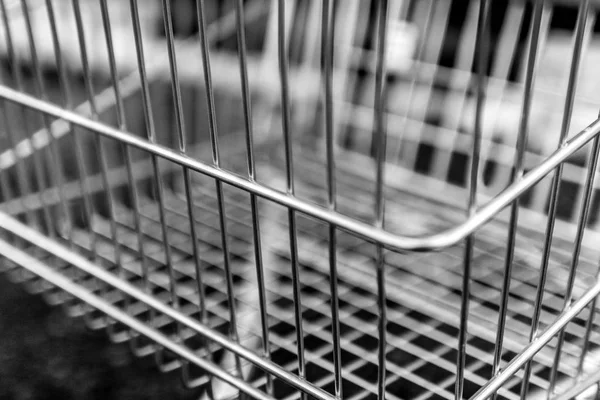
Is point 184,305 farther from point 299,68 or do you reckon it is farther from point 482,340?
point 299,68

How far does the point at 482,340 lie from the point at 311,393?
275mm

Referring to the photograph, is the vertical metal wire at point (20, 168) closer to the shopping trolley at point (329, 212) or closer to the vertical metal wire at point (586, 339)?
the shopping trolley at point (329, 212)

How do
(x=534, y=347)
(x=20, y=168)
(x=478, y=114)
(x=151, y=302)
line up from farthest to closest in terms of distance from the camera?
(x=20, y=168), (x=151, y=302), (x=534, y=347), (x=478, y=114)

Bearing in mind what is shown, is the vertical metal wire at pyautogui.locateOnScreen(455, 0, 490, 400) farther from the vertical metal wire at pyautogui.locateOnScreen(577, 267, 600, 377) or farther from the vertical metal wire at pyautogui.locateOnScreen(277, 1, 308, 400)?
the vertical metal wire at pyautogui.locateOnScreen(577, 267, 600, 377)

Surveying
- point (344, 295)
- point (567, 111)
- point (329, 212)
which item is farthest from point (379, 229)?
point (344, 295)

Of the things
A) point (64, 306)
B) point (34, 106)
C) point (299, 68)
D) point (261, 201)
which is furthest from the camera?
point (299, 68)

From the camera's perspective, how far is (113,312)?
2.19 ft

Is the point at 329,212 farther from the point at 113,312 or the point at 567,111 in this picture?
the point at 113,312

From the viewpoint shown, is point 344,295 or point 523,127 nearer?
point 523,127

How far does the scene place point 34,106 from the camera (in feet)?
2.04

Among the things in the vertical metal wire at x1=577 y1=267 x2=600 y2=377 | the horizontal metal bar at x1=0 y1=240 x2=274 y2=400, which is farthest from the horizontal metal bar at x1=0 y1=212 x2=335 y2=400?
the vertical metal wire at x1=577 y1=267 x2=600 y2=377

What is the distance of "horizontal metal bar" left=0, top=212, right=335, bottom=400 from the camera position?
0.51 m

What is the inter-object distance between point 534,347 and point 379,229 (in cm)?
19

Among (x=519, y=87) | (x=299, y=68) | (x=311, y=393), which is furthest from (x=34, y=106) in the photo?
(x=519, y=87)
